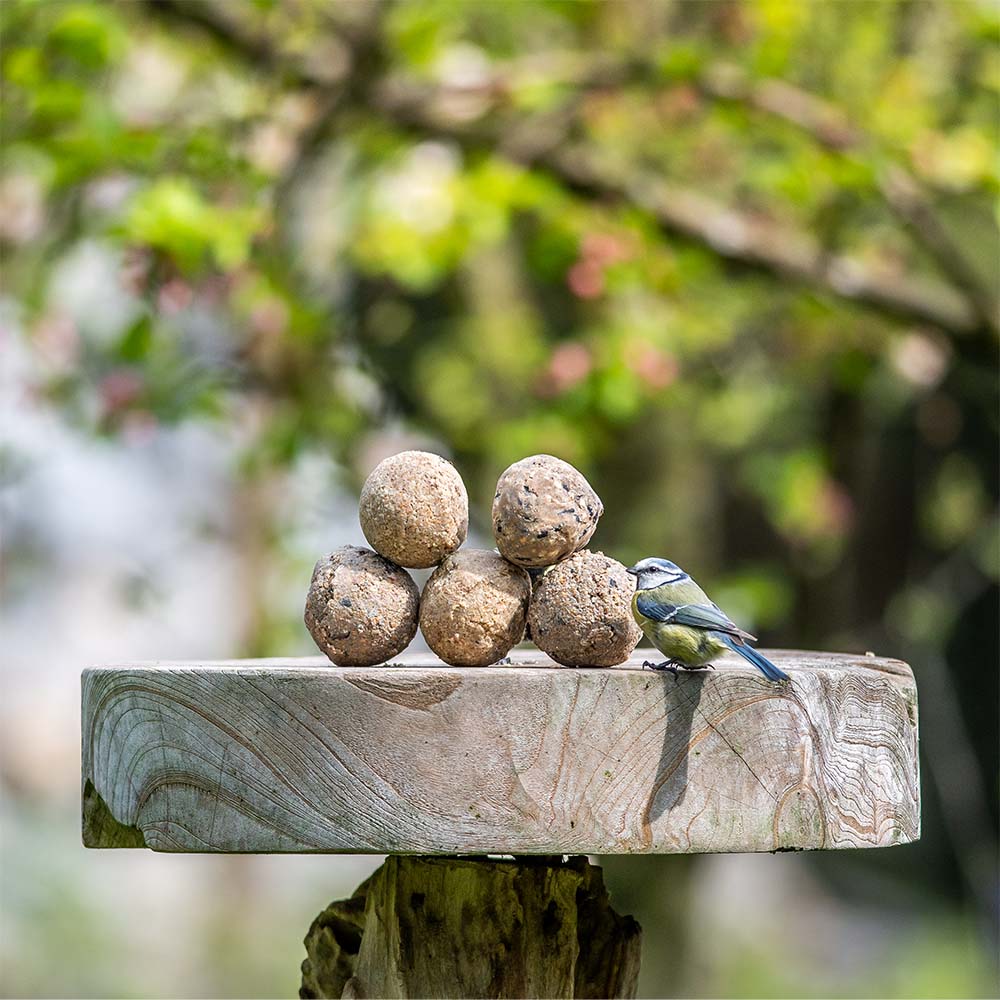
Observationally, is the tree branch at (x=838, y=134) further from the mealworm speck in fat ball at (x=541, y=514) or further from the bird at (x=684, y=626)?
the bird at (x=684, y=626)

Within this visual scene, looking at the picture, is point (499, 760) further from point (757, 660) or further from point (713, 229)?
point (713, 229)

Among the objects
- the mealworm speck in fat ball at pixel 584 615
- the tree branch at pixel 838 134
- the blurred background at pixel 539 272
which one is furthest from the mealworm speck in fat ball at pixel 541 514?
the tree branch at pixel 838 134

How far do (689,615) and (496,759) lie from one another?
1.02 feet

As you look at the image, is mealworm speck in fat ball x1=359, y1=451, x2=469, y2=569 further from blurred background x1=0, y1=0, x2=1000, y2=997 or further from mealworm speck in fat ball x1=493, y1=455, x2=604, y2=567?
blurred background x1=0, y1=0, x2=1000, y2=997

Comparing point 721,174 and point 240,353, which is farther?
point 721,174

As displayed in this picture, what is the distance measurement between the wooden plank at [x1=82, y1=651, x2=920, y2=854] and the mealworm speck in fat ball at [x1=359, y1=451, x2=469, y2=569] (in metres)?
0.21

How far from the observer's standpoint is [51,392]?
4.32 meters

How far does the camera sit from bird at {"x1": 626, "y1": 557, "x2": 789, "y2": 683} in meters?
1.73

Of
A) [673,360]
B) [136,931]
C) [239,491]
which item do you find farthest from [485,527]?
[136,931]

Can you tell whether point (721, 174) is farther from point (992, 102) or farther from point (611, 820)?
point (611, 820)

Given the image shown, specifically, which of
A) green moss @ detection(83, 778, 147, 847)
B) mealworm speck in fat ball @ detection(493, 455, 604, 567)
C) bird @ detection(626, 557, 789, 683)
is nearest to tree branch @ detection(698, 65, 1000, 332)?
mealworm speck in fat ball @ detection(493, 455, 604, 567)

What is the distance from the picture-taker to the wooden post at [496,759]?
64.4 inches

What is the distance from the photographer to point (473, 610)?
1824 mm

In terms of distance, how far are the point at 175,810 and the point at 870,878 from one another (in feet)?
27.6
